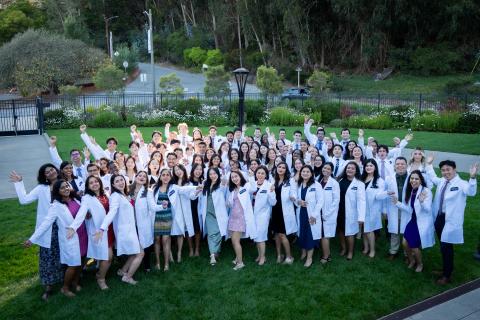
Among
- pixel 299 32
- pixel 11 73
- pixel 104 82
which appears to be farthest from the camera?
pixel 299 32

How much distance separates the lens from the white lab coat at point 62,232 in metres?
5.94

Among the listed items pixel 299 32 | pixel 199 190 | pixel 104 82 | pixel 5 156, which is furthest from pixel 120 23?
pixel 199 190

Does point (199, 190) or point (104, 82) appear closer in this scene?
point (199, 190)

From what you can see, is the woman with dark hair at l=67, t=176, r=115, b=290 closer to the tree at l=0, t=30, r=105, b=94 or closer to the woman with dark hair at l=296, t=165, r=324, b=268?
the woman with dark hair at l=296, t=165, r=324, b=268

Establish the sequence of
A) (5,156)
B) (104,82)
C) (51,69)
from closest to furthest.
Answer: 1. (5,156)
2. (104,82)
3. (51,69)

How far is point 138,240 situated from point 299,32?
44148mm

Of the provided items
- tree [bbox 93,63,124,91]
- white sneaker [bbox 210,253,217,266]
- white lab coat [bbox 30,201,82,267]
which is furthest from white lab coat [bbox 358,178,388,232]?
tree [bbox 93,63,124,91]

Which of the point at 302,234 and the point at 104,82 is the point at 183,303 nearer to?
the point at 302,234

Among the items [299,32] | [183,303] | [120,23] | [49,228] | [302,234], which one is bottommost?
[183,303]

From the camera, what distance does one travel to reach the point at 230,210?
7363 mm

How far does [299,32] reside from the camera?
47.5m

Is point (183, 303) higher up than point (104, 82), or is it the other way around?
point (104, 82)

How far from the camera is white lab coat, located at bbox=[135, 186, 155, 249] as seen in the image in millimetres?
6629

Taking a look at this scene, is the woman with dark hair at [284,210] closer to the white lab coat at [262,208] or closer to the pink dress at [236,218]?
the white lab coat at [262,208]
